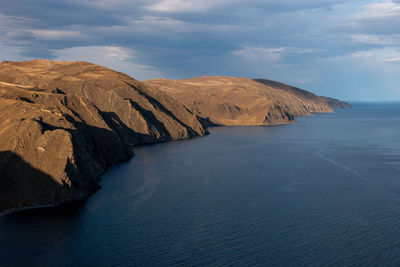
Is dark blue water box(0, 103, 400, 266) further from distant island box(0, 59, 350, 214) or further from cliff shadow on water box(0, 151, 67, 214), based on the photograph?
distant island box(0, 59, 350, 214)

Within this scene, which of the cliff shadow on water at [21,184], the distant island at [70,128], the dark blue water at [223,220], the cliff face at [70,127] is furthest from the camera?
the cliff face at [70,127]

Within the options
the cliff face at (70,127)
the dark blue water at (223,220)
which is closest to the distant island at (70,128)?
the cliff face at (70,127)

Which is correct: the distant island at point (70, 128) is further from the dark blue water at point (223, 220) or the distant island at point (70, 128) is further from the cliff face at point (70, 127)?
the dark blue water at point (223, 220)

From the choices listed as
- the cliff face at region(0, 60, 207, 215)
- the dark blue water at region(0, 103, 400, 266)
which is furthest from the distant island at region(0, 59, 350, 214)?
the dark blue water at region(0, 103, 400, 266)

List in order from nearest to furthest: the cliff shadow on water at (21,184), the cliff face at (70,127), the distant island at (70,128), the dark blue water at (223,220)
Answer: the dark blue water at (223,220) → the cliff shadow on water at (21,184) → the distant island at (70,128) → the cliff face at (70,127)

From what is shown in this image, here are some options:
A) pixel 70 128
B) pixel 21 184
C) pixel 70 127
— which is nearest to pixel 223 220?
pixel 21 184

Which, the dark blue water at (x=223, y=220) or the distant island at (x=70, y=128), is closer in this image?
the dark blue water at (x=223, y=220)
